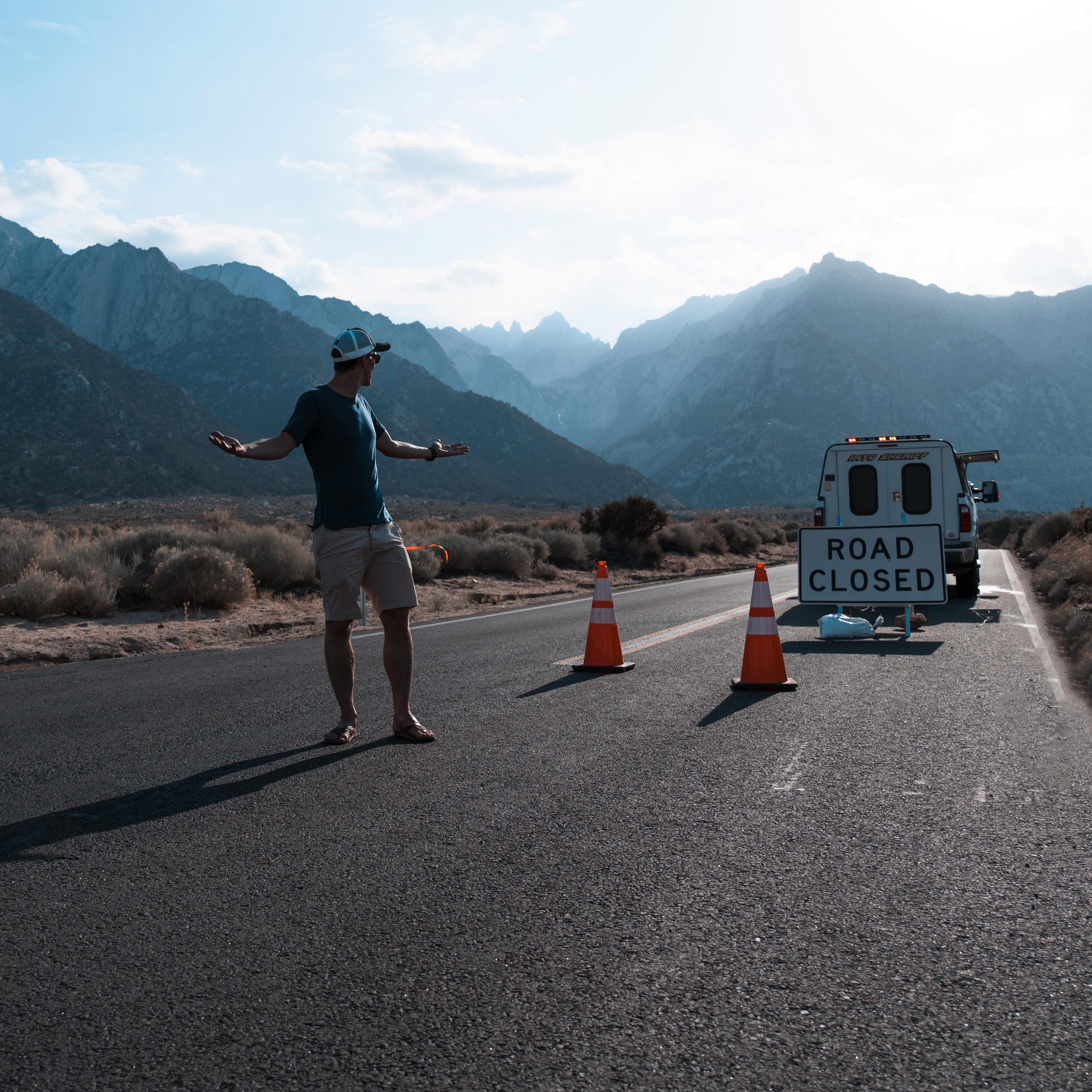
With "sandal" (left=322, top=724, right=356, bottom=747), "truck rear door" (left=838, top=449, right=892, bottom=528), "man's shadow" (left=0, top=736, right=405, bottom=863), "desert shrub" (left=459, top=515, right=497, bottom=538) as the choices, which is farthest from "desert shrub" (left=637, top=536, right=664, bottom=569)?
"man's shadow" (left=0, top=736, right=405, bottom=863)

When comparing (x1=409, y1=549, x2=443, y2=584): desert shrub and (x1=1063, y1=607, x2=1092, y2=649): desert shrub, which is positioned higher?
(x1=409, y1=549, x2=443, y2=584): desert shrub

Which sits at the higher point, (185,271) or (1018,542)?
(185,271)

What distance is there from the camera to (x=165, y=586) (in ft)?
46.4

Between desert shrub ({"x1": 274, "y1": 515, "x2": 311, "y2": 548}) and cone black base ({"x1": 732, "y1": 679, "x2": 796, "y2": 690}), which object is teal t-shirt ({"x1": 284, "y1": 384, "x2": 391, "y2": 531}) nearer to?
cone black base ({"x1": 732, "y1": 679, "x2": 796, "y2": 690})

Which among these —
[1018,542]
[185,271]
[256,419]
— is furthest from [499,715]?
[185,271]

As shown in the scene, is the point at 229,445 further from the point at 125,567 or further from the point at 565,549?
the point at 565,549

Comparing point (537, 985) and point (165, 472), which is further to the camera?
point (165, 472)

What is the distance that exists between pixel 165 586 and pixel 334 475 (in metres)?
9.47

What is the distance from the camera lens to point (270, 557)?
55.2ft

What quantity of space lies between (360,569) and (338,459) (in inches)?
25.6

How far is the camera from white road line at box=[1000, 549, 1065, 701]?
7688mm

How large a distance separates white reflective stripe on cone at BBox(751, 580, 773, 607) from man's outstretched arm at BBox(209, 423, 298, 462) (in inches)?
147

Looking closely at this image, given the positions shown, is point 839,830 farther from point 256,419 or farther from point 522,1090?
point 256,419

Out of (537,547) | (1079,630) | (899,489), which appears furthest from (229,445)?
(537,547)
